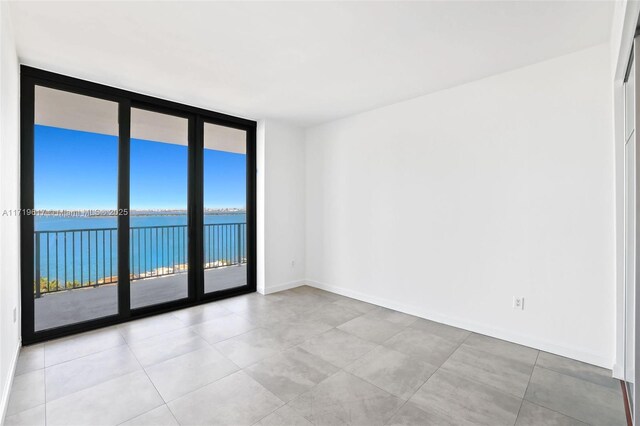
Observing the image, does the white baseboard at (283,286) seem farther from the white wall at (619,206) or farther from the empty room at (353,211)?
the white wall at (619,206)

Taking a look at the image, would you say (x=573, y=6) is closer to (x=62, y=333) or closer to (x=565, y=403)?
(x=565, y=403)

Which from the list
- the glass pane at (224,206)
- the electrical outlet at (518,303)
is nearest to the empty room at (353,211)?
the electrical outlet at (518,303)

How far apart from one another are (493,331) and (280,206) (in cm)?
322

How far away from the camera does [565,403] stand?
6.24 ft

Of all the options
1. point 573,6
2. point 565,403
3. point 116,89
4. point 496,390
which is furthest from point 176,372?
point 573,6

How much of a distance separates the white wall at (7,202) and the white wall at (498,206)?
3.47 metres

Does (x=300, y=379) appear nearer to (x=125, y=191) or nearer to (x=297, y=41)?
(x=297, y=41)

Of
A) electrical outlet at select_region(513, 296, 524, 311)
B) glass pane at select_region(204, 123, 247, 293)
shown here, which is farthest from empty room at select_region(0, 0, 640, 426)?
glass pane at select_region(204, 123, 247, 293)

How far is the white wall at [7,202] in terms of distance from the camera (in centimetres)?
180

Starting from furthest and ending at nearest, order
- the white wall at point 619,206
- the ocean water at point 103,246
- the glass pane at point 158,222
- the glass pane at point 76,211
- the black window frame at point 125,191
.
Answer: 1. the glass pane at point 158,222
2. the ocean water at point 103,246
3. the glass pane at point 76,211
4. the black window frame at point 125,191
5. the white wall at point 619,206

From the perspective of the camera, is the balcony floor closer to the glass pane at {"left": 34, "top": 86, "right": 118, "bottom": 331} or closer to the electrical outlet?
the glass pane at {"left": 34, "top": 86, "right": 118, "bottom": 331}

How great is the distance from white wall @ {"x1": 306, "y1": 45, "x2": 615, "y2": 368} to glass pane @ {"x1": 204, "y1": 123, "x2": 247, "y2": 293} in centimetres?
187

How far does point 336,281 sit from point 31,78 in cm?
420

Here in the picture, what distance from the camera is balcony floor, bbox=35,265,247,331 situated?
3475 millimetres
